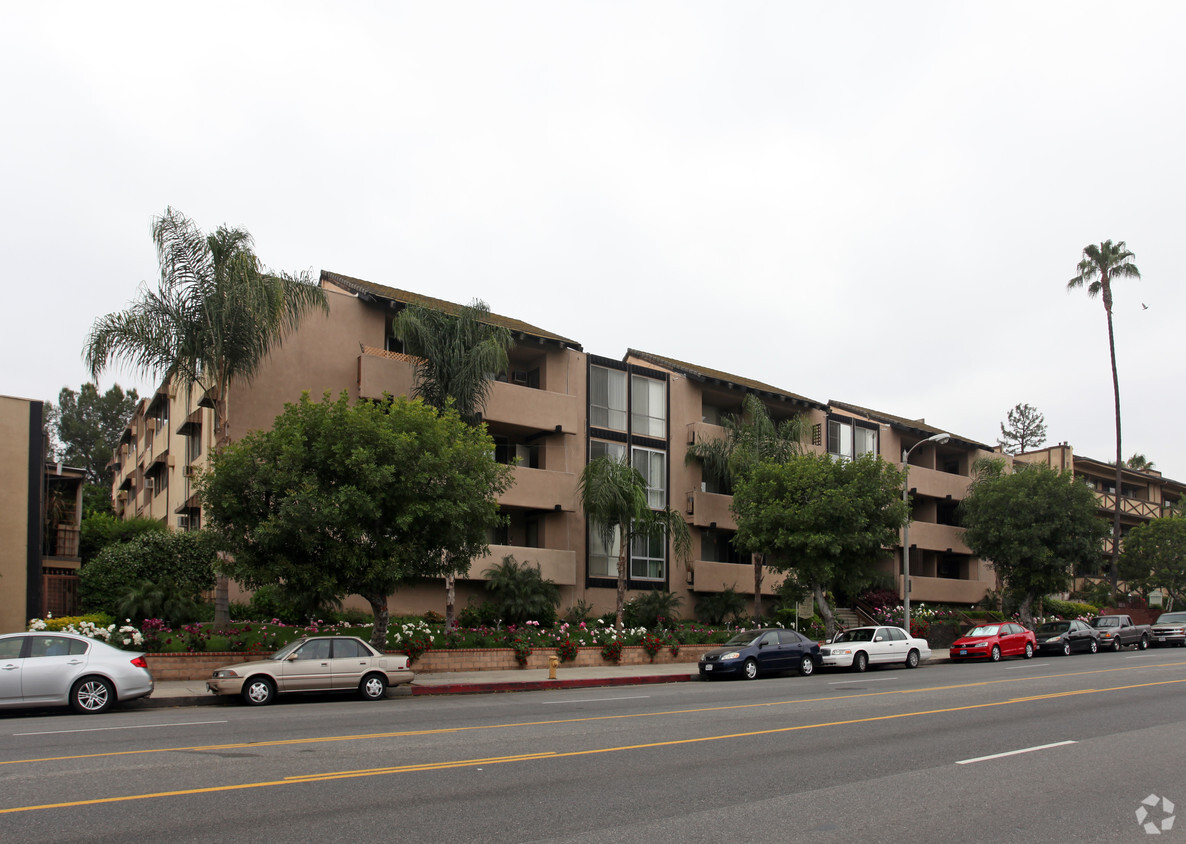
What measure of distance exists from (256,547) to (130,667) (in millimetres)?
4465

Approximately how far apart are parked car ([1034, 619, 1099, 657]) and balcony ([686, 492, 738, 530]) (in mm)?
11752

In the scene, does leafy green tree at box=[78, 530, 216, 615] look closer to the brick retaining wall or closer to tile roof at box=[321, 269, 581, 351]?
the brick retaining wall

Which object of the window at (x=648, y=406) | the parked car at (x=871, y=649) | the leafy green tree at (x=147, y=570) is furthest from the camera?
the window at (x=648, y=406)

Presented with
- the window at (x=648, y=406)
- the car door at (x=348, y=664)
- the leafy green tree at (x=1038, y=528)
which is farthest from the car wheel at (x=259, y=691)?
the leafy green tree at (x=1038, y=528)

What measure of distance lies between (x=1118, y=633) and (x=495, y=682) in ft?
89.0

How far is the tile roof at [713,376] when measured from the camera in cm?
3756

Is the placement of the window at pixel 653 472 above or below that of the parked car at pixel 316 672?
above

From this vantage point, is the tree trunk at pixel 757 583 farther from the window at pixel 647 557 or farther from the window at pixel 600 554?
the window at pixel 600 554

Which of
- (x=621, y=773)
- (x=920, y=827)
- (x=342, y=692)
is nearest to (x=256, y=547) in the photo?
(x=342, y=692)

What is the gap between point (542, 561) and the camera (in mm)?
31344

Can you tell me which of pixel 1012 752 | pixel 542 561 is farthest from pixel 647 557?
pixel 1012 752

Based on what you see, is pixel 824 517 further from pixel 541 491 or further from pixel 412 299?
pixel 412 299

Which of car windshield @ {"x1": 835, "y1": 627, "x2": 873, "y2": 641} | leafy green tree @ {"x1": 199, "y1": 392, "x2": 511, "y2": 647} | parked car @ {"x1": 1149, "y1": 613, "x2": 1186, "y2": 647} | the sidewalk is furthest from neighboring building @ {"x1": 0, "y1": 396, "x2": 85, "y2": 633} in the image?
parked car @ {"x1": 1149, "y1": 613, "x2": 1186, "y2": 647}

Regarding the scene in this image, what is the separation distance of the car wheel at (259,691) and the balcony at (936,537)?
33830mm
